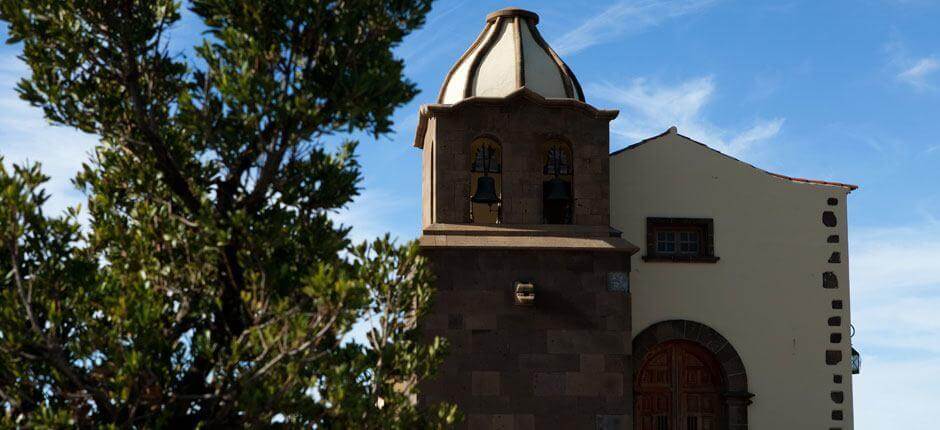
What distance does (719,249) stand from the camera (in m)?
19.8

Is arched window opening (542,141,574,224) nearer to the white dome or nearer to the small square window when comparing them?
the white dome

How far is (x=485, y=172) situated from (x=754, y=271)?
4.98 meters

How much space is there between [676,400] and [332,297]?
8948 millimetres

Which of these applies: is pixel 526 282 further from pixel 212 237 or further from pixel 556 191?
pixel 212 237

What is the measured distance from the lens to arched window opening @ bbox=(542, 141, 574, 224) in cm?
1806

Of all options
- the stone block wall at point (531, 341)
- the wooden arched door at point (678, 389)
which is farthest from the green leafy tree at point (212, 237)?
the wooden arched door at point (678, 389)

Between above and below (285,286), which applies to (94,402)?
below

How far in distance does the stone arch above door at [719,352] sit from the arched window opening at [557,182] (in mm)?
2480

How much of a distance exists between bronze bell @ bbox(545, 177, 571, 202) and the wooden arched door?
3089 millimetres

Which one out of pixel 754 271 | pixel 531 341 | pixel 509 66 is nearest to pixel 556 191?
pixel 509 66

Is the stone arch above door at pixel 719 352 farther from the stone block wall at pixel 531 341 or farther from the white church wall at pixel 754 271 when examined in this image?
the stone block wall at pixel 531 341

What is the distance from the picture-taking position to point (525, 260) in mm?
17531

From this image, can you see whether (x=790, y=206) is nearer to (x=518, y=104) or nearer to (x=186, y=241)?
(x=518, y=104)

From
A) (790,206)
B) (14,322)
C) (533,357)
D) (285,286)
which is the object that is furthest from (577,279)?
(14,322)
